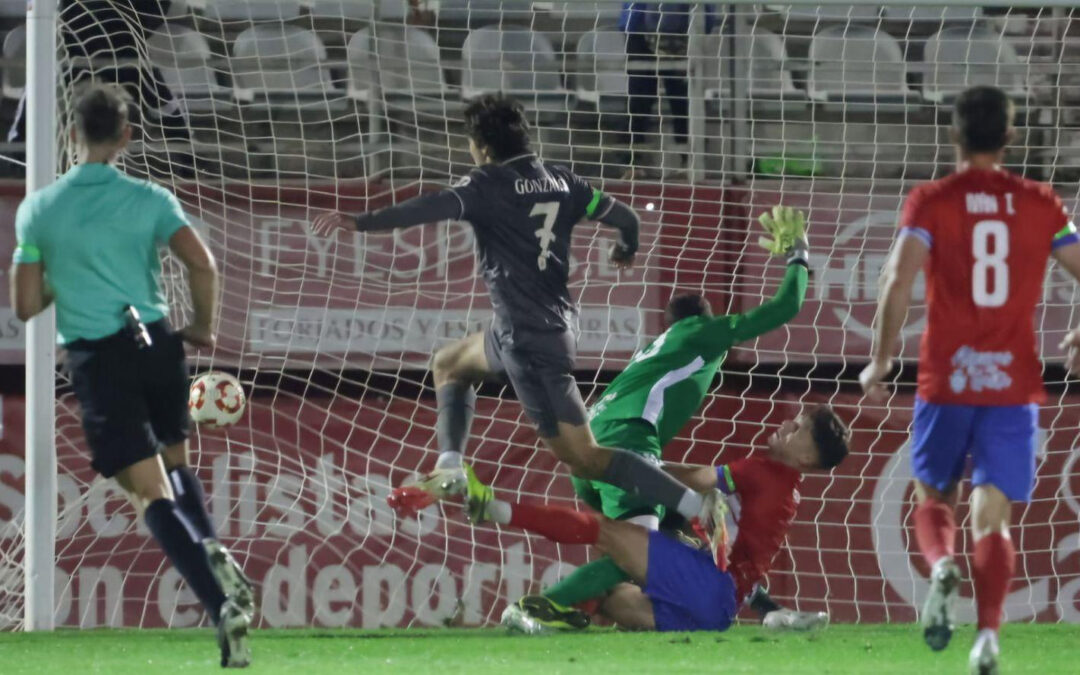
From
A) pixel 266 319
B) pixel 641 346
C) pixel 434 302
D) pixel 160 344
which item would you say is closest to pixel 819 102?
pixel 641 346

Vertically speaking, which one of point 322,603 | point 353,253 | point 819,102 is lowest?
point 322,603

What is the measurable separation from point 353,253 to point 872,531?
273 cm

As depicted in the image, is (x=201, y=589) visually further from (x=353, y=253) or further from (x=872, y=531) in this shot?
(x=872, y=531)

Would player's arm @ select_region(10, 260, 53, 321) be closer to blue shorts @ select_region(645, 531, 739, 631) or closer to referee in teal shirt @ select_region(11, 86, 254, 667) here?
referee in teal shirt @ select_region(11, 86, 254, 667)

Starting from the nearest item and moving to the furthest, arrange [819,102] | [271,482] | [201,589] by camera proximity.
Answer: [201,589] → [271,482] → [819,102]

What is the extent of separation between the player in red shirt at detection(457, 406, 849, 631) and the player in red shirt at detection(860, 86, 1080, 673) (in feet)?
5.66

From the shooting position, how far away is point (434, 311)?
303 inches

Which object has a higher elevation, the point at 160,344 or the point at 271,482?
the point at 160,344

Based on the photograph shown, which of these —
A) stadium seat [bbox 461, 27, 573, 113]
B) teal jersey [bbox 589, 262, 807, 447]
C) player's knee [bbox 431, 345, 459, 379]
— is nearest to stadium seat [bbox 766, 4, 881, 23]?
stadium seat [bbox 461, 27, 573, 113]

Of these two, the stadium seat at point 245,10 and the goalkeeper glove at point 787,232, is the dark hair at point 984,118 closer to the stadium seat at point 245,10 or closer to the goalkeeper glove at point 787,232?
the goalkeeper glove at point 787,232

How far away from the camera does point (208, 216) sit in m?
7.59

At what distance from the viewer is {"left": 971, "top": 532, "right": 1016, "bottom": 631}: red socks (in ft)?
13.8

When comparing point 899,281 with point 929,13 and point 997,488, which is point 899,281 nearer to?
point 997,488

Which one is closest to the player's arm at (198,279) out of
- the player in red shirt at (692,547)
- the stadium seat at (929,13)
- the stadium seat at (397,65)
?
the player in red shirt at (692,547)
